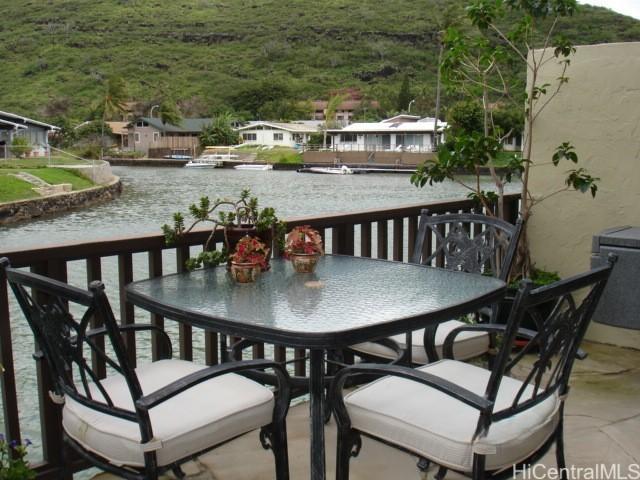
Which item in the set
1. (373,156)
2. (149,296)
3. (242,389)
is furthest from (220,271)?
(373,156)

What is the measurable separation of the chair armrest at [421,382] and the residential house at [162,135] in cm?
7743

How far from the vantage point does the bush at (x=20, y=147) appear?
128 ft

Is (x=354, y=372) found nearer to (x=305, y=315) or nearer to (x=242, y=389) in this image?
(x=305, y=315)

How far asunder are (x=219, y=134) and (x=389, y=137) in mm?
21134

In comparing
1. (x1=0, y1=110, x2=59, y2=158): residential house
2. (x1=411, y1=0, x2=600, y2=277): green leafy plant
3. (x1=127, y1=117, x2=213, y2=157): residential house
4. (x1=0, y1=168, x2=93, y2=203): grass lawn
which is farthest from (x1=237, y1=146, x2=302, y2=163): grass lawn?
(x1=411, y1=0, x2=600, y2=277): green leafy plant

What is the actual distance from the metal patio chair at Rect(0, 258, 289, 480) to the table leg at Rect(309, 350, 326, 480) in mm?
79

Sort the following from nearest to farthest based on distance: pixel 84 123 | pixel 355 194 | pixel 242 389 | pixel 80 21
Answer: pixel 242 389 → pixel 355 194 → pixel 84 123 → pixel 80 21

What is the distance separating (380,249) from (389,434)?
191 cm

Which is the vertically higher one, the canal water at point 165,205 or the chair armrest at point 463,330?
the chair armrest at point 463,330

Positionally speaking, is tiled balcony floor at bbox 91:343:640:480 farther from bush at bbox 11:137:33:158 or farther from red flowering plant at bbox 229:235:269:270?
bush at bbox 11:137:33:158

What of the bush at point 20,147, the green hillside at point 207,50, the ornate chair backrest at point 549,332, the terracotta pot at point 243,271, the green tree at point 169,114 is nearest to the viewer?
the ornate chair backrest at point 549,332

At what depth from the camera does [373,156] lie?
193ft

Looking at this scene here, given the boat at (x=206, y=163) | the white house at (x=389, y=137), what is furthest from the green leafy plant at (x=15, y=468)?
the boat at (x=206, y=163)

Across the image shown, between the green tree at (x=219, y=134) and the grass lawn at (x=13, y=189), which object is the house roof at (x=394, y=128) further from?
the grass lawn at (x=13, y=189)
